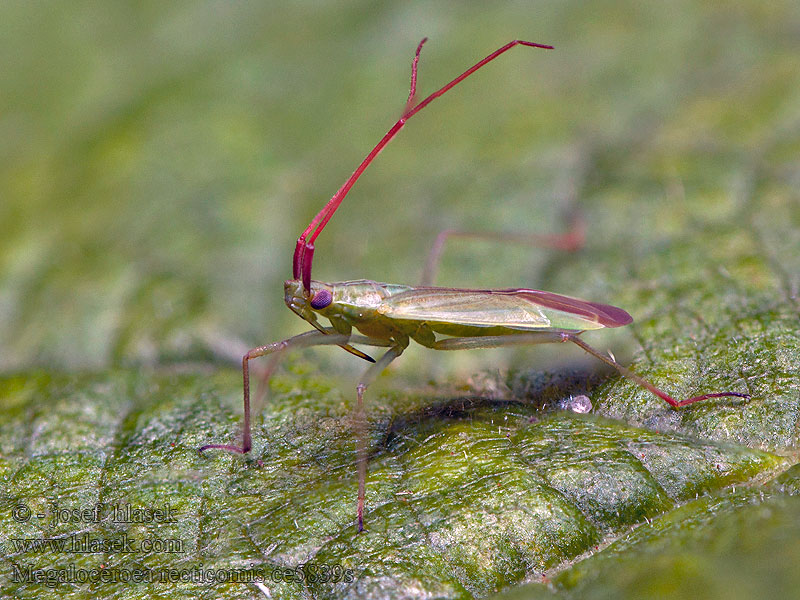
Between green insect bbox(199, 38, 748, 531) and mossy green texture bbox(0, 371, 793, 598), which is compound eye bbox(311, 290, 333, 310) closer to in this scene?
green insect bbox(199, 38, 748, 531)

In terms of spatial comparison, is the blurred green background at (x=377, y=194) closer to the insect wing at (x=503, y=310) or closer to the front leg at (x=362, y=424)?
the front leg at (x=362, y=424)

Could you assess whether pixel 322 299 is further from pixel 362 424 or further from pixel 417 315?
pixel 362 424

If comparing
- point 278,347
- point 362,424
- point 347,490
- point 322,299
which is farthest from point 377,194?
point 347,490

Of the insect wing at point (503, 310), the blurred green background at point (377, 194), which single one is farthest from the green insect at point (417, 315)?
the blurred green background at point (377, 194)

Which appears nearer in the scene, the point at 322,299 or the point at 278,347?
the point at 278,347

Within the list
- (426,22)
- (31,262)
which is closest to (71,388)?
(31,262)

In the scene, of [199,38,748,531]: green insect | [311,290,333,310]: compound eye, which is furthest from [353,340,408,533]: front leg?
[311,290,333,310]: compound eye
